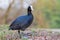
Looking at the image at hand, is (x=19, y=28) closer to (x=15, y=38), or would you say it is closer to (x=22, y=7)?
(x=15, y=38)

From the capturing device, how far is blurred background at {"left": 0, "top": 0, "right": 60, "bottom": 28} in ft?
39.0

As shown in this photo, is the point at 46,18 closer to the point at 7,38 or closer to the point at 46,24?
the point at 46,24

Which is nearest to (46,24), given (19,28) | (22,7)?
(22,7)

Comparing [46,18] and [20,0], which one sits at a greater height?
[20,0]

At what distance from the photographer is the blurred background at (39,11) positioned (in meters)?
11.9

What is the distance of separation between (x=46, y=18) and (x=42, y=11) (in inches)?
16.7

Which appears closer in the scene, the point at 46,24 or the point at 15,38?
the point at 15,38

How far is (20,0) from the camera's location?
12.0 m

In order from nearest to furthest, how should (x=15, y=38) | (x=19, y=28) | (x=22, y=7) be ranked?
1. (x=15, y=38)
2. (x=19, y=28)
3. (x=22, y=7)

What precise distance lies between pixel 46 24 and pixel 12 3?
5.38 feet

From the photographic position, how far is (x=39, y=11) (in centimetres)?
1202

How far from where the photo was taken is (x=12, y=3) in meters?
12.0

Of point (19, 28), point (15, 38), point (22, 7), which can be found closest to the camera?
point (15, 38)

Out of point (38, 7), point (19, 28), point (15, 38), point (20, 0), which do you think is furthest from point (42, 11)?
point (15, 38)
